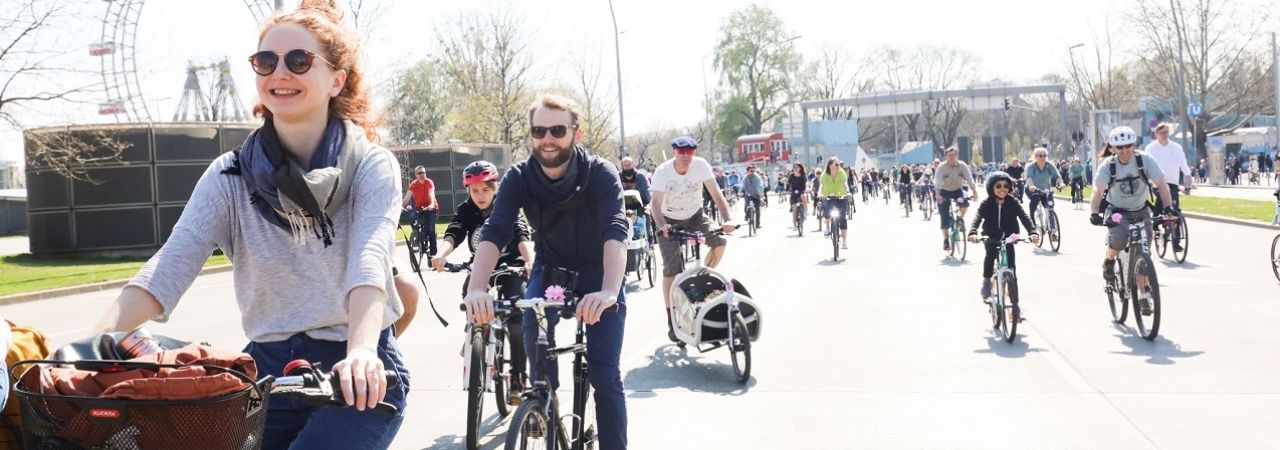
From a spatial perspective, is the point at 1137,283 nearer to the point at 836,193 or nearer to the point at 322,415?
the point at 322,415

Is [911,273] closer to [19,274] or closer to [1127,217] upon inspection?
[1127,217]

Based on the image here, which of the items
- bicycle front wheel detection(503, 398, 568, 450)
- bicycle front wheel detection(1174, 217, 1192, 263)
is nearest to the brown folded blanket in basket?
bicycle front wheel detection(503, 398, 568, 450)

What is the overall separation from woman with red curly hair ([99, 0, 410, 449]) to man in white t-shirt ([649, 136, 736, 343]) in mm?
6692

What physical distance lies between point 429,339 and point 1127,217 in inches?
232

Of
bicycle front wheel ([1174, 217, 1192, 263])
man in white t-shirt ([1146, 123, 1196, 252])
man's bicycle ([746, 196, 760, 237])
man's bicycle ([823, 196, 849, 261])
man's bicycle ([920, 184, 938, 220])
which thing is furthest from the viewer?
man's bicycle ([920, 184, 938, 220])

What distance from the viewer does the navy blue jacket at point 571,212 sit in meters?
4.64

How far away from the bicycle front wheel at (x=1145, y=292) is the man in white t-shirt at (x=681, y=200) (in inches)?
122

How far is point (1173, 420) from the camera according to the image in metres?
6.55

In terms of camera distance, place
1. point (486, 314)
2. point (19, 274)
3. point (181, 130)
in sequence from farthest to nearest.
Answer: point (181, 130) → point (19, 274) → point (486, 314)

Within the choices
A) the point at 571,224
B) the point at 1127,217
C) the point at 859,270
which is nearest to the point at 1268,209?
the point at 859,270

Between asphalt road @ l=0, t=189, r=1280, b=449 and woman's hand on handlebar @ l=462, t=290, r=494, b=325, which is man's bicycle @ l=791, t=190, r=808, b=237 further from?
woman's hand on handlebar @ l=462, t=290, r=494, b=325

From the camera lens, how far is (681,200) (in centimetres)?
1090

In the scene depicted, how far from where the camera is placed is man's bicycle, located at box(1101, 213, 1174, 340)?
945cm

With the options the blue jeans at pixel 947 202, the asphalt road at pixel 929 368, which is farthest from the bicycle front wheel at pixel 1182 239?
the blue jeans at pixel 947 202
